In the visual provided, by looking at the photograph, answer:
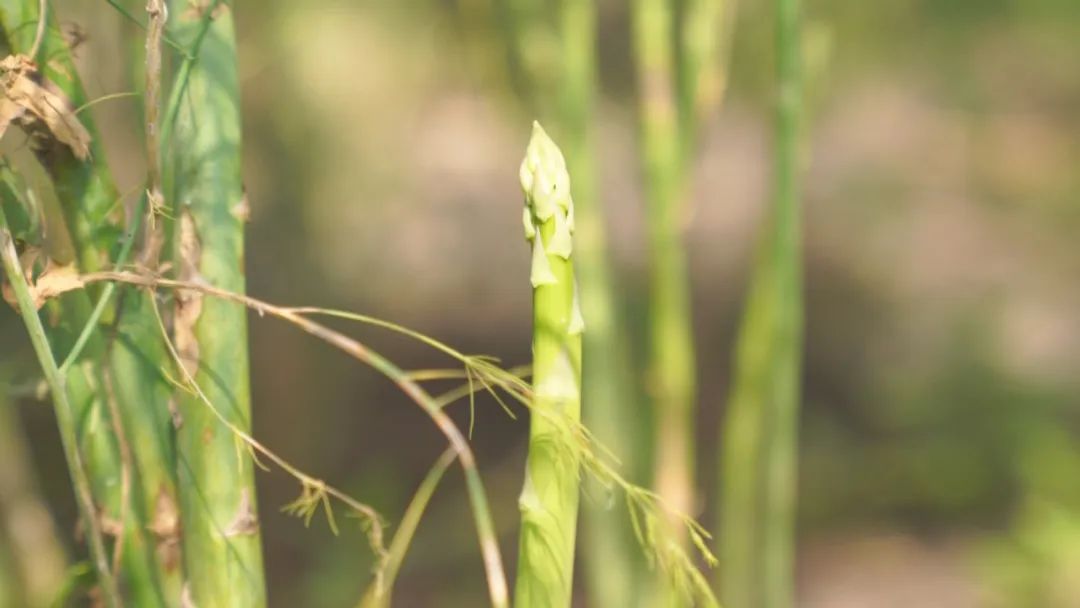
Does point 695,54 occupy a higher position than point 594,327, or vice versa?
point 695,54

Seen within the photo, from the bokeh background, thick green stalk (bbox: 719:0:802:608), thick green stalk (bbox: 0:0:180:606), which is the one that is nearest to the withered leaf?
thick green stalk (bbox: 0:0:180:606)

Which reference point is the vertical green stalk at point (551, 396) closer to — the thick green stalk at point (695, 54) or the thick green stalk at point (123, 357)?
the thick green stalk at point (123, 357)

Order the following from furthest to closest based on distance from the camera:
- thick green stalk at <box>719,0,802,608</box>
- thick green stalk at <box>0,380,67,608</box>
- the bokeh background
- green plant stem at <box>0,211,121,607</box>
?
the bokeh background → thick green stalk at <box>0,380,67,608</box> → thick green stalk at <box>719,0,802,608</box> → green plant stem at <box>0,211,121,607</box>

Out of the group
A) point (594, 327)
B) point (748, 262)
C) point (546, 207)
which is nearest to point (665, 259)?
point (594, 327)

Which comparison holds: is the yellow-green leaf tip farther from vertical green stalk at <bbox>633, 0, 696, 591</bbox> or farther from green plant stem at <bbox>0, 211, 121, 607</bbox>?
vertical green stalk at <bbox>633, 0, 696, 591</bbox>

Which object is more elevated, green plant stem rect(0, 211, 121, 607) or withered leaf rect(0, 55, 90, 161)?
withered leaf rect(0, 55, 90, 161)

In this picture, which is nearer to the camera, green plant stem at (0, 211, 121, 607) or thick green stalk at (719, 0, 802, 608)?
green plant stem at (0, 211, 121, 607)

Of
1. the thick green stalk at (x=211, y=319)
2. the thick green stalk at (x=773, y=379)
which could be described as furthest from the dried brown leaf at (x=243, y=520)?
the thick green stalk at (x=773, y=379)

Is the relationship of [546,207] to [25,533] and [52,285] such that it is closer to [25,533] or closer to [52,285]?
[52,285]
